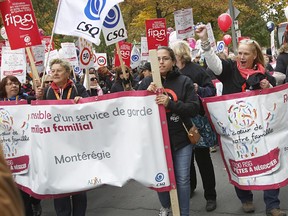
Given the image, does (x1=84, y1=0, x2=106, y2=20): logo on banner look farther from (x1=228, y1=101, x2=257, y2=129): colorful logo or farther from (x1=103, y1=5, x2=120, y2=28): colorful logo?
(x1=228, y1=101, x2=257, y2=129): colorful logo

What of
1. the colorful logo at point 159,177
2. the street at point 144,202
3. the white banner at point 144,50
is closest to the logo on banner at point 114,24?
the street at point 144,202

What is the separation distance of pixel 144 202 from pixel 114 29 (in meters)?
2.43

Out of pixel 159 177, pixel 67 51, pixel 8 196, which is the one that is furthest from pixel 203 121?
pixel 67 51

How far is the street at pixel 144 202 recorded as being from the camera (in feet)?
15.8

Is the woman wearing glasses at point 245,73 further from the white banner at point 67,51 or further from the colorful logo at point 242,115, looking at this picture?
the white banner at point 67,51

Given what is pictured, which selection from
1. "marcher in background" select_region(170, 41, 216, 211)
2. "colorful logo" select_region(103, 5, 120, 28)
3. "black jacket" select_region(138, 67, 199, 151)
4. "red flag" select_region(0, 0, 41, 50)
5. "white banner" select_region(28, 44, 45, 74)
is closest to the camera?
"black jacket" select_region(138, 67, 199, 151)

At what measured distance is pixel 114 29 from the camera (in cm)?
584

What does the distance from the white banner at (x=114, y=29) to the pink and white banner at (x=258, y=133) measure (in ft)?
6.80

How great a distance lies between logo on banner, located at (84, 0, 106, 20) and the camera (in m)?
4.41

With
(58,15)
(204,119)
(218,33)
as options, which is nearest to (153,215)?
(204,119)

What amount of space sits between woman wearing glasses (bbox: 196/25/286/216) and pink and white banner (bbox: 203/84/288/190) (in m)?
0.16

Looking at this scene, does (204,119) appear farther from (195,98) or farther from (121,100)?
(121,100)

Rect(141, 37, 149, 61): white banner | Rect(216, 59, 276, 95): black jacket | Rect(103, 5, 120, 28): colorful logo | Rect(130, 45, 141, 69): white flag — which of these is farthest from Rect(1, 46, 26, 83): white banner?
Rect(130, 45, 141, 69): white flag

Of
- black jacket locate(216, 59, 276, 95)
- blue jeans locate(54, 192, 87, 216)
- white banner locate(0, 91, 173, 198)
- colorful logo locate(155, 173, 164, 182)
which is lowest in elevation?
blue jeans locate(54, 192, 87, 216)
